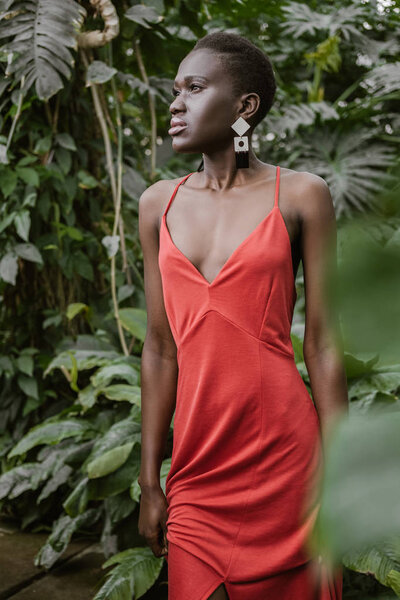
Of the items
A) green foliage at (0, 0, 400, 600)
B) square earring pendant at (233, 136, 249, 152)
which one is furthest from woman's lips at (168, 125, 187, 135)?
green foliage at (0, 0, 400, 600)

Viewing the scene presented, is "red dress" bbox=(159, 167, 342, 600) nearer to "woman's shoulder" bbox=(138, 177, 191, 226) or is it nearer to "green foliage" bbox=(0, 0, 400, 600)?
"woman's shoulder" bbox=(138, 177, 191, 226)

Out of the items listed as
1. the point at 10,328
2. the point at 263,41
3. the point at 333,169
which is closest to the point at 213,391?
the point at 10,328

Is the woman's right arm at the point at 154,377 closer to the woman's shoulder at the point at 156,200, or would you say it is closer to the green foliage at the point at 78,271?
the woman's shoulder at the point at 156,200

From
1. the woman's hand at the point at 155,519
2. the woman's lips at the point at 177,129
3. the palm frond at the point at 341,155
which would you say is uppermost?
the woman's lips at the point at 177,129

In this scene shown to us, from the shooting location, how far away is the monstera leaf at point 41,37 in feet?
7.57

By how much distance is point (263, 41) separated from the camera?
5.03 metres

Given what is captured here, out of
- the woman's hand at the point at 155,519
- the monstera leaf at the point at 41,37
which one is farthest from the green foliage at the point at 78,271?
the woman's hand at the point at 155,519

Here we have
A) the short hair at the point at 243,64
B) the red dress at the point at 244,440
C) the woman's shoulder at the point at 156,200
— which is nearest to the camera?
the red dress at the point at 244,440

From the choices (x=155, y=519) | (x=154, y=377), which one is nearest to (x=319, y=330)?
(x=154, y=377)

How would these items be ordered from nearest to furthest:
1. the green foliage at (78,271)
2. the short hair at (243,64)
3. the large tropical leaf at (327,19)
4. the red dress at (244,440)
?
1. the red dress at (244,440)
2. the short hair at (243,64)
3. the green foliage at (78,271)
4. the large tropical leaf at (327,19)

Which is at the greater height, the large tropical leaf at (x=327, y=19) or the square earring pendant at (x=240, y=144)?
the square earring pendant at (x=240, y=144)

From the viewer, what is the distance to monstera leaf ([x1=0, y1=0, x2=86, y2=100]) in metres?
2.31

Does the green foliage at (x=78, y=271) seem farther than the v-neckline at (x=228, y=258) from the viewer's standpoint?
Yes

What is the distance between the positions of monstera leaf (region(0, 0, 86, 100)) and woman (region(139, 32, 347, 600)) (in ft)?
A: 3.95
